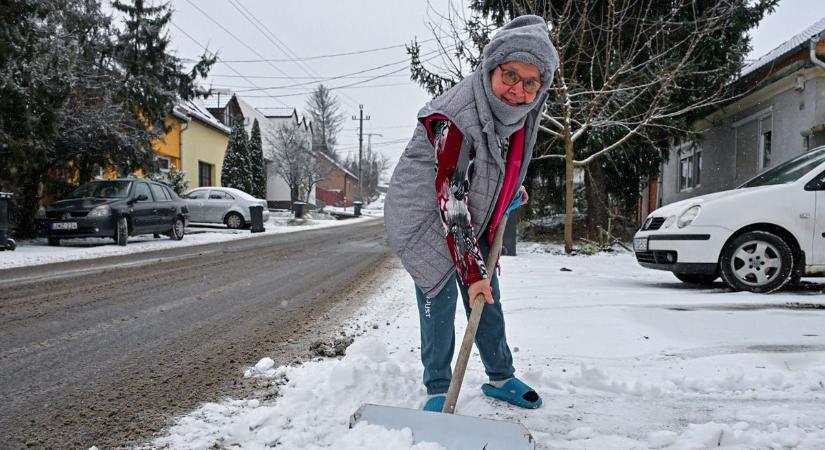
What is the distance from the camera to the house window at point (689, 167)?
1583 cm

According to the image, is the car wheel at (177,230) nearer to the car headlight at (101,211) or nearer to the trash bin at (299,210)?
the car headlight at (101,211)

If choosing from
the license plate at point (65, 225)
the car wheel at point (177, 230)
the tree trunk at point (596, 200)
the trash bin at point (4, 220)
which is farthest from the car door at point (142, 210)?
the tree trunk at point (596, 200)

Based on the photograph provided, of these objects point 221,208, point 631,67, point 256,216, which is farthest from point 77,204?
point 631,67

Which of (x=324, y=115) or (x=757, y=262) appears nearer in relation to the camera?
(x=757, y=262)

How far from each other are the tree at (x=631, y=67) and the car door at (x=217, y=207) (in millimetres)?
8593

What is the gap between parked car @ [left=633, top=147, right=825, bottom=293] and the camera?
4789 mm

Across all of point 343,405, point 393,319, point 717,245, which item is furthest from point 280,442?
point 717,245

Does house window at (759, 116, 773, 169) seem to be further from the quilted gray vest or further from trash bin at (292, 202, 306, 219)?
trash bin at (292, 202, 306, 219)

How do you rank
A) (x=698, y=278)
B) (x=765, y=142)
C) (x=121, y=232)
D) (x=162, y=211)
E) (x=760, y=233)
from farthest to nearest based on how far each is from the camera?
(x=765, y=142) < (x=162, y=211) < (x=121, y=232) < (x=698, y=278) < (x=760, y=233)

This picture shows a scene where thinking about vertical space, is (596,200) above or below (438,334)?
above

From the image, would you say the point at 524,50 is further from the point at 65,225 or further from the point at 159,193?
the point at 159,193

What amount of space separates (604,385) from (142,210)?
10.9 metres

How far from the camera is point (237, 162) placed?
28891 millimetres

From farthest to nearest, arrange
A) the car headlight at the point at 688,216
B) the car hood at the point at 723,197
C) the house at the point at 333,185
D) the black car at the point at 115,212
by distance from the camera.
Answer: the house at the point at 333,185, the black car at the point at 115,212, the car headlight at the point at 688,216, the car hood at the point at 723,197
